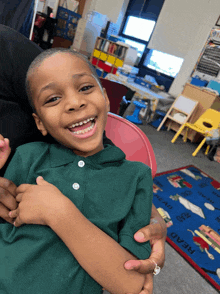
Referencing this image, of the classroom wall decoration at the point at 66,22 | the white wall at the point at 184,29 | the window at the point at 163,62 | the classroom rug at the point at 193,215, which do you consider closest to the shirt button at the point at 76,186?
the classroom rug at the point at 193,215

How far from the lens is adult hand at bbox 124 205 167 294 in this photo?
1.79ft

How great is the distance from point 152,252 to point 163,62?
16.8 feet

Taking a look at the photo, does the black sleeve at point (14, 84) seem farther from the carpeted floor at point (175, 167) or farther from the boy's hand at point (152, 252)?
the carpeted floor at point (175, 167)

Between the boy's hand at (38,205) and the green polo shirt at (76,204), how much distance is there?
0.13 feet

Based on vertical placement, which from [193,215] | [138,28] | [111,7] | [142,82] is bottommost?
[193,215]

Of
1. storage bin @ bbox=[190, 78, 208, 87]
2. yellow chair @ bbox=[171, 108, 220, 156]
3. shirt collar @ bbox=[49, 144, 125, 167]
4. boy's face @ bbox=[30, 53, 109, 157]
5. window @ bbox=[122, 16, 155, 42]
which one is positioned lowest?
yellow chair @ bbox=[171, 108, 220, 156]

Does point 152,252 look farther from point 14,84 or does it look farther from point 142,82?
point 142,82

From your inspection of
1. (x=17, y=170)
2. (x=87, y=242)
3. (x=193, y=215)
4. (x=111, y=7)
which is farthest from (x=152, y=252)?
(x=111, y=7)

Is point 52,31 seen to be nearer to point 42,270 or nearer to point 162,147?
point 162,147

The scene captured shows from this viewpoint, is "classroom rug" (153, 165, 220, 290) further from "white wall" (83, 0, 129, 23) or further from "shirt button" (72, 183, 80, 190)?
"white wall" (83, 0, 129, 23)

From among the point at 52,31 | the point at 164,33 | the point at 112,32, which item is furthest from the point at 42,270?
the point at 112,32

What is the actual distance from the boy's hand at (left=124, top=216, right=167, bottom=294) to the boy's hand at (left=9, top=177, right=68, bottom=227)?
0.85 ft

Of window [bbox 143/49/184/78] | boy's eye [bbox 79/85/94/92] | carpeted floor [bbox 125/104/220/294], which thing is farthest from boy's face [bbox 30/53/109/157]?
window [bbox 143/49/184/78]

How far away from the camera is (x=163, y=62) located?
4.94m
